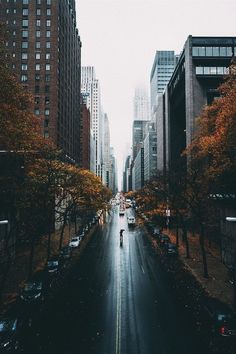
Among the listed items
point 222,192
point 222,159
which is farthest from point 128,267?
point 222,159

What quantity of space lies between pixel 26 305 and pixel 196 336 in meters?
11.7

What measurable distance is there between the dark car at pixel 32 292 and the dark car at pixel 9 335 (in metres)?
4.43

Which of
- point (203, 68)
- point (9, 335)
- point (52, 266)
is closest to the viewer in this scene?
point (9, 335)

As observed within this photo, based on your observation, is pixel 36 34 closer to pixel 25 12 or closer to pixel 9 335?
pixel 25 12

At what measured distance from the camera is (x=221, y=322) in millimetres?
15742

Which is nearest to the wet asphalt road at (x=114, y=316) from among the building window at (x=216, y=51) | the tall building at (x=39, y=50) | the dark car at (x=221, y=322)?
the dark car at (x=221, y=322)

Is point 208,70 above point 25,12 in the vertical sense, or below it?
below

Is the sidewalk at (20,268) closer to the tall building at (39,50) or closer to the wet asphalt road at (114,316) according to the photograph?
the wet asphalt road at (114,316)

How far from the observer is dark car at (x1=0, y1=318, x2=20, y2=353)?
46.6 ft

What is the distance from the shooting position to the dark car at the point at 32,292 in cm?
2023

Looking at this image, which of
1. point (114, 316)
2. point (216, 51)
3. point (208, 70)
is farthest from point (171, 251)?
point (216, 51)

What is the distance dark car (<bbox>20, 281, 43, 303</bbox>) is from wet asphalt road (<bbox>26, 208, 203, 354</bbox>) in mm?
1170

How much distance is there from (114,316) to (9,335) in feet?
22.4

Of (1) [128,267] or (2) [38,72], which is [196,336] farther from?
(2) [38,72]
